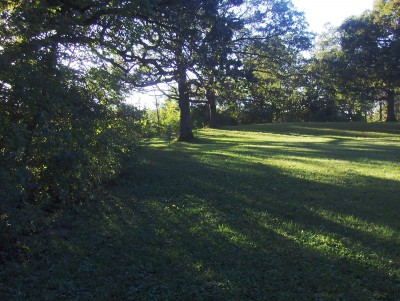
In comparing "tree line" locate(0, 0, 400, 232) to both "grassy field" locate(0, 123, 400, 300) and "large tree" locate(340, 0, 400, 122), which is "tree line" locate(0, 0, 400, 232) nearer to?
"grassy field" locate(0, 123, 400, 300)

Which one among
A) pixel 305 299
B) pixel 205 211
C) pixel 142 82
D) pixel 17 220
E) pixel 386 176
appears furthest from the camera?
pixel 142 82

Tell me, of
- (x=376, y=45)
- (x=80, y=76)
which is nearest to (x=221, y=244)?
(x=80, y=76)

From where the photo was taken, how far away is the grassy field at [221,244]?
13.1ft

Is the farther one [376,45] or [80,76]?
[376,45]

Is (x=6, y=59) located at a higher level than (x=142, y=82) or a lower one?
lower

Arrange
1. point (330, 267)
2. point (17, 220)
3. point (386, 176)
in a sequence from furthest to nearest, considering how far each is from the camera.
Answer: point (386, 176)
point (17, 220)
point (330, 267)

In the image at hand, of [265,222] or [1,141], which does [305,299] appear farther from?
[1,141]

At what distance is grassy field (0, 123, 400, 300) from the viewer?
400 cm

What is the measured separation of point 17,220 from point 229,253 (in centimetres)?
267

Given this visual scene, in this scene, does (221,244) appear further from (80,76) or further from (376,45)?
(376,45)

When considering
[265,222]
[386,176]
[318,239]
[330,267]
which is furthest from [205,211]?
[386,176]

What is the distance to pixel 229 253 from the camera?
490 cm

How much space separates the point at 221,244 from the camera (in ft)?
17.1

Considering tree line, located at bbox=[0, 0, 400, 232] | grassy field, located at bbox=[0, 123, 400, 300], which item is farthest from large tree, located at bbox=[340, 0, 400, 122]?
grassy field, located at bbox=[0, 123, 400, 300]
